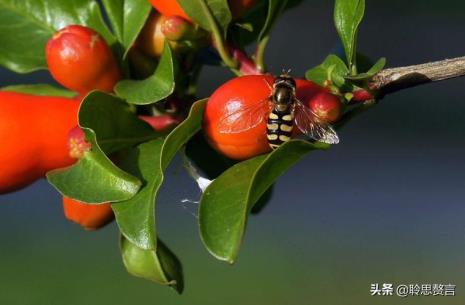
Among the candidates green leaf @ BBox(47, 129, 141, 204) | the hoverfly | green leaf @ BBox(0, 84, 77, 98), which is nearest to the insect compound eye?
the hoverfly

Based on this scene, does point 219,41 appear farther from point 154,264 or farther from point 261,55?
point 154,264

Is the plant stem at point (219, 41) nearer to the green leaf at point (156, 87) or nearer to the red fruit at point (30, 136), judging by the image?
the green leaf at point (156, 87)

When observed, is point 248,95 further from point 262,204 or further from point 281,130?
point 262,204

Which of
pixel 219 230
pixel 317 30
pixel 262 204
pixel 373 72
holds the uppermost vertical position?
pixel 373 72

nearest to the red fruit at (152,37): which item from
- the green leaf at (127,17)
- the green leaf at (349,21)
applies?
the green leaf at (127,17)

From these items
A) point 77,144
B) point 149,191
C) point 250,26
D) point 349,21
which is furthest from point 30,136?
point 349,21

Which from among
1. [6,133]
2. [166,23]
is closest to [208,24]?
[166,23]

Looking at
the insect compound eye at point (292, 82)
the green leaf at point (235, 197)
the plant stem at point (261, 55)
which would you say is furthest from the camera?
the plant stem at point (261, 55)
